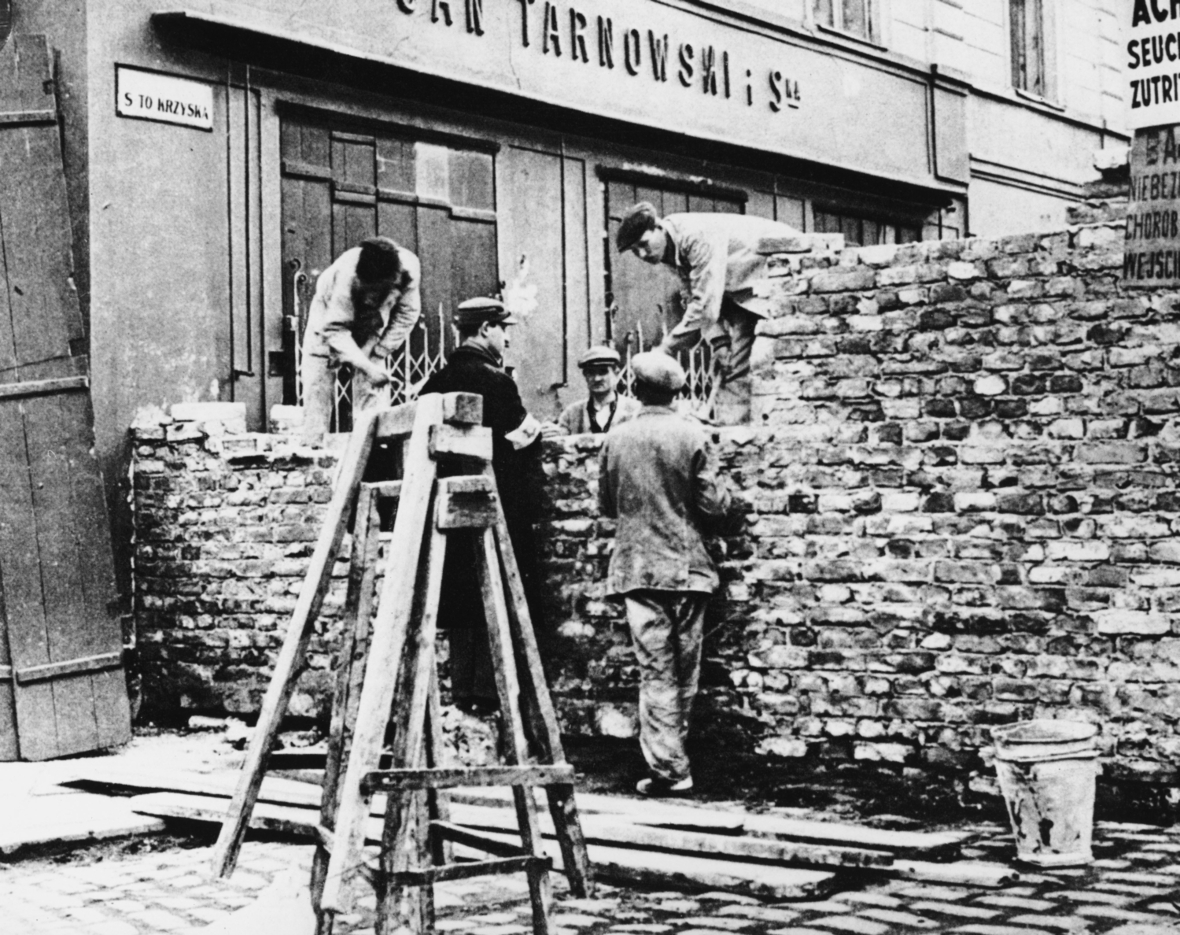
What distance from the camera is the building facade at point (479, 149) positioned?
387 inches

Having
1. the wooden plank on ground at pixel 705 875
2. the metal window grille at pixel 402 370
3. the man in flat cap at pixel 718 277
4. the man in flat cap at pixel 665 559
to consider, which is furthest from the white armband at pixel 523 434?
the wooden plank on ground at pixel 705 875

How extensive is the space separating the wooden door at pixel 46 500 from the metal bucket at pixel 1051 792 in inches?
196

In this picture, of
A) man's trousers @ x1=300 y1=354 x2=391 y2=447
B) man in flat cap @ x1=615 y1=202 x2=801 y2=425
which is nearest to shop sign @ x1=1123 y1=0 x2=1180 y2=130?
man in flat cap @ x1=615 y1=202 x2=801 y2=425

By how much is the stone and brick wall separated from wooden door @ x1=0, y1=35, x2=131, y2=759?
2.62 metres

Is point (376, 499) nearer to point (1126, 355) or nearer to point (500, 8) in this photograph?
point (1126, 355)

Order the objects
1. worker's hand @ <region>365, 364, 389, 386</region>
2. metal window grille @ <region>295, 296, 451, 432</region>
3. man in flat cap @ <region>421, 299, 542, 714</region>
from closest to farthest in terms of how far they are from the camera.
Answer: man in flat cap @ <region>421, 299, 542, 714</region> < worker's hand @ <region>365, 364, 389, 386</region> < metal window grille @ <region>295, 296, 451, 432</region>

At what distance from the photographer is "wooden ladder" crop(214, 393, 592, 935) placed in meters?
4.24

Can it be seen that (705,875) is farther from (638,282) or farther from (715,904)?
(638,282)

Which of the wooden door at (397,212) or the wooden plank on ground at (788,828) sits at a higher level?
the wooden door at (397,212)

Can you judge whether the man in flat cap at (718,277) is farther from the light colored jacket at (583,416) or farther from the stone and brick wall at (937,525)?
the light colored jacket at (583,416)

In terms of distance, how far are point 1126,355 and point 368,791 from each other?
12.4 ft

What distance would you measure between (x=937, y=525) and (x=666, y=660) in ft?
4.40

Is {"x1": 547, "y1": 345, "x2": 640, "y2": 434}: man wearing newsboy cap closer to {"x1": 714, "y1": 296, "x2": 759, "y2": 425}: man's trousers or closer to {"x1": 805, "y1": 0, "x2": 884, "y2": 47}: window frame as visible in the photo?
{"x1": 714, "y1": 296, "x2": 759, "y2": 425}: man's trousers

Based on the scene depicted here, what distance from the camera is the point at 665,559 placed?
714cm
